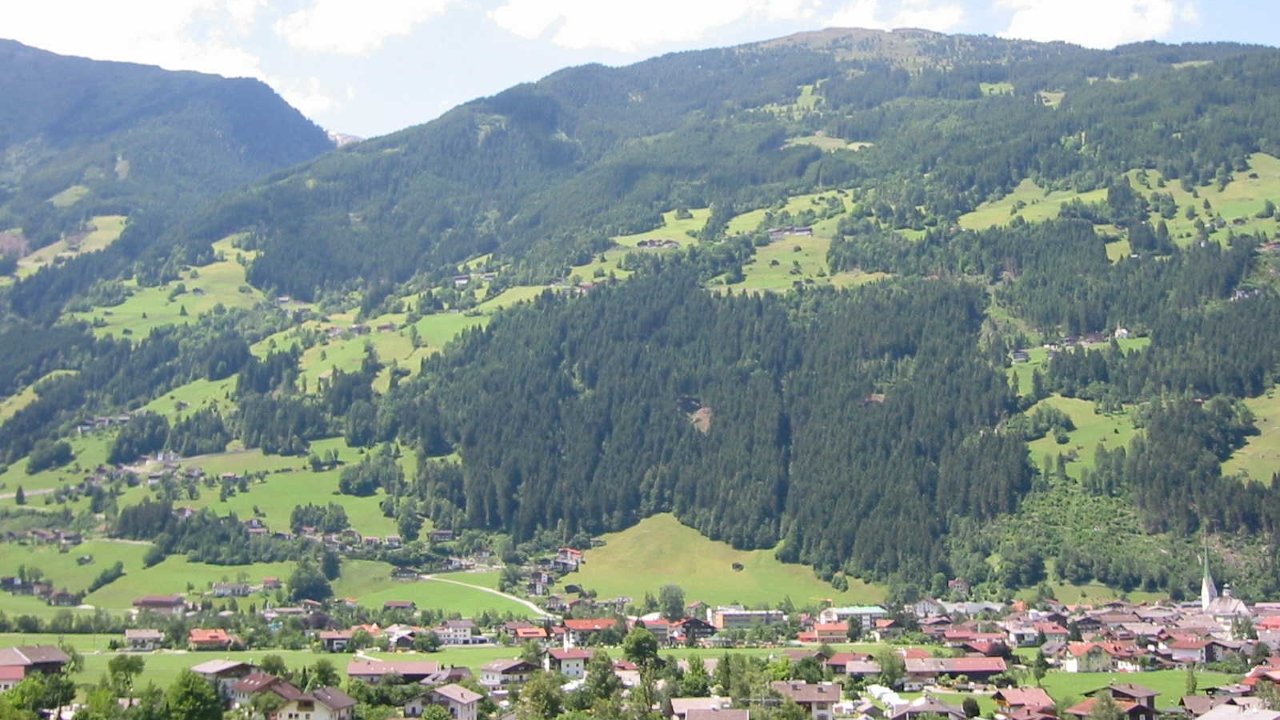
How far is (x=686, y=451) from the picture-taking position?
629 feet

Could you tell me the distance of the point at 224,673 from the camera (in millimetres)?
103750

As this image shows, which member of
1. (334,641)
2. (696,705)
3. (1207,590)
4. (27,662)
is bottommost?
(696,705)

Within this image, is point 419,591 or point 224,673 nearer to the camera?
point 224,673

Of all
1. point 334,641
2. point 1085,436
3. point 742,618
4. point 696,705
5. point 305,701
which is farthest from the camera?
point 1085,436

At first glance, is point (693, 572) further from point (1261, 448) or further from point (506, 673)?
point (506, 673)

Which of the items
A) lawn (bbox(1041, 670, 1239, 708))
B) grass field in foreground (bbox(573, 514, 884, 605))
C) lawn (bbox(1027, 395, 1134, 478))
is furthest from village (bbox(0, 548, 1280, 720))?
lawn (bbox(1027, 395, 1134, 478))

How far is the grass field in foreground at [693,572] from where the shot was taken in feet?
529

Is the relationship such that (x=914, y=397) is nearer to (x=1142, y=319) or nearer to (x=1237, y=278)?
(x=1142, y=319)

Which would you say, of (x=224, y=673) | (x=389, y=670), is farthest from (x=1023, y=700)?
(x=224, y=673)

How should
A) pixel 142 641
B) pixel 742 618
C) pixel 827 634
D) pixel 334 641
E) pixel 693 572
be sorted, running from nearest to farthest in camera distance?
pixel 142 641 < pixel 334 641 < pixel 827 634 < pixel 742 618 < pixel 693 572

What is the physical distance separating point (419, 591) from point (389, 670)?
2071 inches

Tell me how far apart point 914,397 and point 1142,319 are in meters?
29.5

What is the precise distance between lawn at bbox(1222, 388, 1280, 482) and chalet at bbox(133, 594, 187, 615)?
304ft

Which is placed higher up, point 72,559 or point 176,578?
point 72,559
